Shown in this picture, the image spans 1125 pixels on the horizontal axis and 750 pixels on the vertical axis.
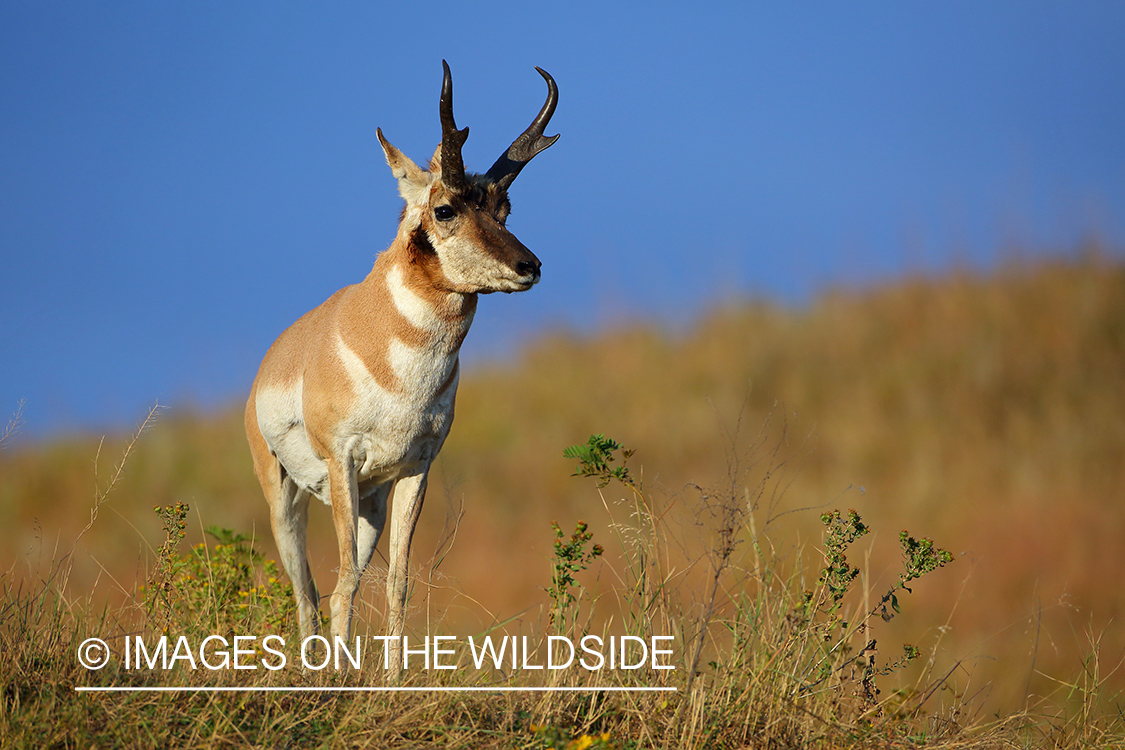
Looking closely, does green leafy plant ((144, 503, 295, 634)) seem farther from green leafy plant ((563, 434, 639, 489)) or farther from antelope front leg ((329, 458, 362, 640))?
green leafy plant ((563, 434, 639, 489))

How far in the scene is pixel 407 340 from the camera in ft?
19.3

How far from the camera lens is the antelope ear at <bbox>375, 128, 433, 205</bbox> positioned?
19.9ft

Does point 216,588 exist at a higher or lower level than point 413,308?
lower

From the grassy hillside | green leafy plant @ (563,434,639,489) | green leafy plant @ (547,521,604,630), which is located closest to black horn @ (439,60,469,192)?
green leafy plant @ (563,434,639,489)

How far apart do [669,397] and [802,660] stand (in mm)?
19266

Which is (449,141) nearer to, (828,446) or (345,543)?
(345,543)

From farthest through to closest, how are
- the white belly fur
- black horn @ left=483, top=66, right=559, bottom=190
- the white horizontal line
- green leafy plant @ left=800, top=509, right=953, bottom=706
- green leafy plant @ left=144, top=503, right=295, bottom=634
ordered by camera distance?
black horn @ left=483, top=66, right=559, bottom=190, the white belly fur, green leafy plant @ left=144, top=503, right=295, bottom=634, green leafy plant @ left=800, top=509, right=953, bottom=706, the white horizontal line

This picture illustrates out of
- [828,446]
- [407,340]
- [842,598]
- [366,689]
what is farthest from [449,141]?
[828,446]

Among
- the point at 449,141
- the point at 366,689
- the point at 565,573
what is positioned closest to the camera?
the point at 366,689

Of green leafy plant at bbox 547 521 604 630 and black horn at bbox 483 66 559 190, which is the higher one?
black horn at bbox 483 66 559 190

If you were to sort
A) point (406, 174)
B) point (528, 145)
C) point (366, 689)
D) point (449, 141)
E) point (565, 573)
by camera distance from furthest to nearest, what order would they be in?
point (528, 145) < point (406, 174) < point (449, 141) < point (565, 573) < point (366, 689)

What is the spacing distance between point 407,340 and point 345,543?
1.28 metres

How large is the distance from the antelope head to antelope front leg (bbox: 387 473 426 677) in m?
1.33

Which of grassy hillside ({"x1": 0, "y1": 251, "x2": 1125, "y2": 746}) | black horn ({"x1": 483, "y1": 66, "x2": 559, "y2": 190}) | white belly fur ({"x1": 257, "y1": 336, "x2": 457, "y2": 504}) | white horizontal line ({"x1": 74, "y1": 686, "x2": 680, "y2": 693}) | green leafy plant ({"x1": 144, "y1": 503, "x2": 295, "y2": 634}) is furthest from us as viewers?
grassy hillside ({"x1": 0, "y1": 251, "x2": 1125, "y2": 746})
